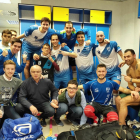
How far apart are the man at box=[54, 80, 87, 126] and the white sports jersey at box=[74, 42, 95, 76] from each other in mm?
807

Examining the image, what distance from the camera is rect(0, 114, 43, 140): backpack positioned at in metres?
1.75

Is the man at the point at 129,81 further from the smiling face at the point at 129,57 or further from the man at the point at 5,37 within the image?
the man at the point at 5,37

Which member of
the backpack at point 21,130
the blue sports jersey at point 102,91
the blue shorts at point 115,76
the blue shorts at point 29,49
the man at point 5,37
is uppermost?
the man at point 5,37

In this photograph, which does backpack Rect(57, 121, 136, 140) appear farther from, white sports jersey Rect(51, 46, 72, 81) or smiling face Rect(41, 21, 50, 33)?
smiling face Rect(41, 21, 50, 33)

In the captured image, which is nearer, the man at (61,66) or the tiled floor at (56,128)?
the tiled floor at (56,128)

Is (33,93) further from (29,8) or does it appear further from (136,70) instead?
(29,8)

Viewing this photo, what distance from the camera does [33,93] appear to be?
2.36 meters

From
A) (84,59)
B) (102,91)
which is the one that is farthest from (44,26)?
(102,91)

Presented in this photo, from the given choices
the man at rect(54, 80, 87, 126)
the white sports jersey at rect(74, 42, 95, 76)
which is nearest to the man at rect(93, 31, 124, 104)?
the white sports jersey at rect(74, 42, 95, 76)

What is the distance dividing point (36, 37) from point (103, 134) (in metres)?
2.38

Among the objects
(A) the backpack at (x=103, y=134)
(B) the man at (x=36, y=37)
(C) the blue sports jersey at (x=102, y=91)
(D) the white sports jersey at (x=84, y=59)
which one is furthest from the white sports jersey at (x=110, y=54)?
(A) the backpack at (x=103, y=134)

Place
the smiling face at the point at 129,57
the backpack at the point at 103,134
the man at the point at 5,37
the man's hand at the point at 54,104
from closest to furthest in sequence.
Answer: the backpack at the point at 103,134 < the man's hand at the point at 54,104 < the smiling face at the point at 129,57 < the man at the point at 5,37

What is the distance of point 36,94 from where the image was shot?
237 cm

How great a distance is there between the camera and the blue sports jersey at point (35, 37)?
309cm
